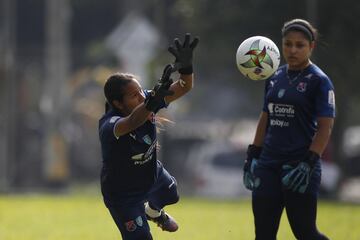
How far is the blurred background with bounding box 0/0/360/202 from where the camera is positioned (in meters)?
25.5

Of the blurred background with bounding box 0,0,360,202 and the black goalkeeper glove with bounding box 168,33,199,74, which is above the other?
the black goalkeeper glove with bounding box 168,33,199,74

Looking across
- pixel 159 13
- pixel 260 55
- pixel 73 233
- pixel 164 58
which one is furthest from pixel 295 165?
pixel 159 13

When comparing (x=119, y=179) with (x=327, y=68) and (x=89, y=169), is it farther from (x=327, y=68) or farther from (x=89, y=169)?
(x=89, y=169)

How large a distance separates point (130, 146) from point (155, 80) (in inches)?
815

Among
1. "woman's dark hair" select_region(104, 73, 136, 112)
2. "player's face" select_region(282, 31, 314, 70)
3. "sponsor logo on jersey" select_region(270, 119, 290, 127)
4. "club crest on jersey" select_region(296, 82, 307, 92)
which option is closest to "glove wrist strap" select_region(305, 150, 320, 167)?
"sponsor logo on jersey" select_region(270, 119, 290, 127)

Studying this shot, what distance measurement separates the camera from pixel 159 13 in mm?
32219

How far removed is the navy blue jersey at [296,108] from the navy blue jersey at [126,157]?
96cm

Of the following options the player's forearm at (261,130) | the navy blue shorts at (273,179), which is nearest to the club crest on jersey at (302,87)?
the player's forearm at (261,130)

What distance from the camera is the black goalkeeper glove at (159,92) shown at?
26.2 feet

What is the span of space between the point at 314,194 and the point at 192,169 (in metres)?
21.3

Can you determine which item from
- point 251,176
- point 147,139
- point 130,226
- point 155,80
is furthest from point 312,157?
point 155,80

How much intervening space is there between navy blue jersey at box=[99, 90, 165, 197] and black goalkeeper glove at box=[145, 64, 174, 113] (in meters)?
0.50

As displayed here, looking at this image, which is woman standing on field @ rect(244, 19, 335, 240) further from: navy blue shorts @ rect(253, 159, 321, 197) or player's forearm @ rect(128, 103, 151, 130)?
player's forearm @ rect(128, 103, 151, 130)

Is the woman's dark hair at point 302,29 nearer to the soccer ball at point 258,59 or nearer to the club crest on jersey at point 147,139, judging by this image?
the soccer ball at point 258,59
